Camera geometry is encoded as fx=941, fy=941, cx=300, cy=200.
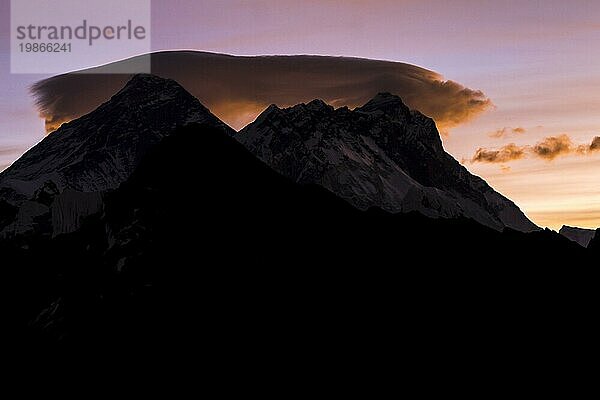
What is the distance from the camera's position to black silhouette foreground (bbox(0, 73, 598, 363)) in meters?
140

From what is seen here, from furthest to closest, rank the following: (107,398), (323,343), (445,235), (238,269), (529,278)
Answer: (445,235) → (529,278) → (238,269) → (323,343) → (107,398)

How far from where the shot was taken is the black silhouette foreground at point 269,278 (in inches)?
5492

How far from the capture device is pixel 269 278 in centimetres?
14950

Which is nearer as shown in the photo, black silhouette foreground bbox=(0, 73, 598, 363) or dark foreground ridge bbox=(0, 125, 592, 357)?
black silhouette foreground bbox=(0, 73, 598, 363)

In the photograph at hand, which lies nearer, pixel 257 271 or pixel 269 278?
pixel 269 278

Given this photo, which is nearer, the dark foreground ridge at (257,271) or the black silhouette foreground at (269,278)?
the black silhouette foreground at (269,278)

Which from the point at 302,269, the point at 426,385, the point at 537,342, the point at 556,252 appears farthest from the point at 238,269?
the point at 556,252

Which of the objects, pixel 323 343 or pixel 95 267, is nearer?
pixel 323 343

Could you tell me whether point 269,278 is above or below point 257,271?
below

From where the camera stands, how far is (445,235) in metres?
172

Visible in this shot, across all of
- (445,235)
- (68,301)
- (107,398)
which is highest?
(445,235)

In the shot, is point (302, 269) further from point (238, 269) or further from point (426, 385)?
point (426, 385)

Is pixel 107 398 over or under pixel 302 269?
under

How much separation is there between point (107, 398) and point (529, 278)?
2908 inches
